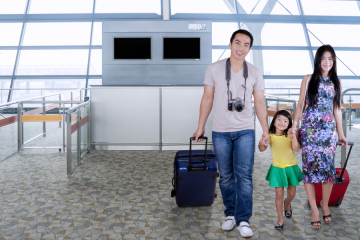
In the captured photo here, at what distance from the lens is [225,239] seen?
2.56 meters

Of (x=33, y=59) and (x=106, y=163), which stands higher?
(x=33, y=59)

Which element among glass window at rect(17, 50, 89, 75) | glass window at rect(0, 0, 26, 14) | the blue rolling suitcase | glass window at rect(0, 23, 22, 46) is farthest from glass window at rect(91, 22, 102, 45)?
the blue rolling suitcase

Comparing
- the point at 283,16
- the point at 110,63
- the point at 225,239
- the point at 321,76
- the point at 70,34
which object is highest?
the point at 283,16

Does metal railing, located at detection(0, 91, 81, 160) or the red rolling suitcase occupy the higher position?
metal railing, located at detection(0, 91, 81, 160)

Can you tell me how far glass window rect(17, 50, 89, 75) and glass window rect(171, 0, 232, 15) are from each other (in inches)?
121

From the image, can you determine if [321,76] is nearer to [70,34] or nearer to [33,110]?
[33,110]

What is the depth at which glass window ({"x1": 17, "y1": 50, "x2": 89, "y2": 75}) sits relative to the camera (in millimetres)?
9922

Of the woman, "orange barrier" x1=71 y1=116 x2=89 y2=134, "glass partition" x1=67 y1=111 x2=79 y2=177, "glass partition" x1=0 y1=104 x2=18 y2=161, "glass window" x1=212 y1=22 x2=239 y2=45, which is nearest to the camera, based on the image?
the woman

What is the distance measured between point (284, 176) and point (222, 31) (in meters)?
8.25

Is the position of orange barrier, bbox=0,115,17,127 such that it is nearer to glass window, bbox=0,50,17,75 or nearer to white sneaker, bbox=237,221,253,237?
white sneaker, bbox=237,221,253,237

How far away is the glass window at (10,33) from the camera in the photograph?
1016 centimetres

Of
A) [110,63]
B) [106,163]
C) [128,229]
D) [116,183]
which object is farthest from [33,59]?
[128,229]

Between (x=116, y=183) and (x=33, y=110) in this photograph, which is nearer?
(x=116, y=183)

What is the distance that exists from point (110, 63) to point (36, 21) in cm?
491
